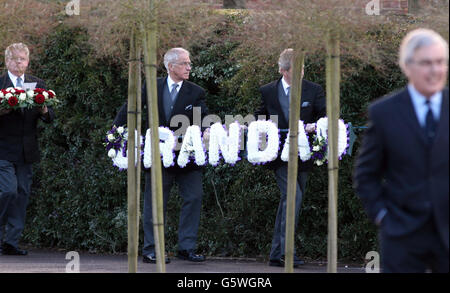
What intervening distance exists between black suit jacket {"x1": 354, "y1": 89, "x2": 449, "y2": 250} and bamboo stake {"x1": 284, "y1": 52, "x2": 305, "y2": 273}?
1.83m

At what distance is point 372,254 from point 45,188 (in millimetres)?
4729

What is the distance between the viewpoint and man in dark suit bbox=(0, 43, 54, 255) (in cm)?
1043

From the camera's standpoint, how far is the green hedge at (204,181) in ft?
32.8

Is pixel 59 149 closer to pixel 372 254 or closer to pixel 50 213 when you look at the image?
pixel 50 213

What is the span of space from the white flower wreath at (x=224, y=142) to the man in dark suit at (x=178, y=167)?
490 millimetres

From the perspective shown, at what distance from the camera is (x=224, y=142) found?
9344 mm

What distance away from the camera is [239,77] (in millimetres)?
10461

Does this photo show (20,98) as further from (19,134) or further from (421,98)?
(421,98)

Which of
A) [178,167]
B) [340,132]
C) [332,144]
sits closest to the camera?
[332,144]

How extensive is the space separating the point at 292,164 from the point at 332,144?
358mm

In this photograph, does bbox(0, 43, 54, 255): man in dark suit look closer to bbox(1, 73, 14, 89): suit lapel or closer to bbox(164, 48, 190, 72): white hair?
bbox(1, 73, 14, 89): suit lapel

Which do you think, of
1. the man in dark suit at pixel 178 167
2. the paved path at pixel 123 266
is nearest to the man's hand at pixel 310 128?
the man in dark suit at pixel 178 167

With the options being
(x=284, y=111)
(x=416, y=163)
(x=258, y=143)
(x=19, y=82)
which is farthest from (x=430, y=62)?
(x=19, y=82)

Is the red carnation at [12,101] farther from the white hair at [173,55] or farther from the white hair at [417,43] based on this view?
the white hair at [417,43]
